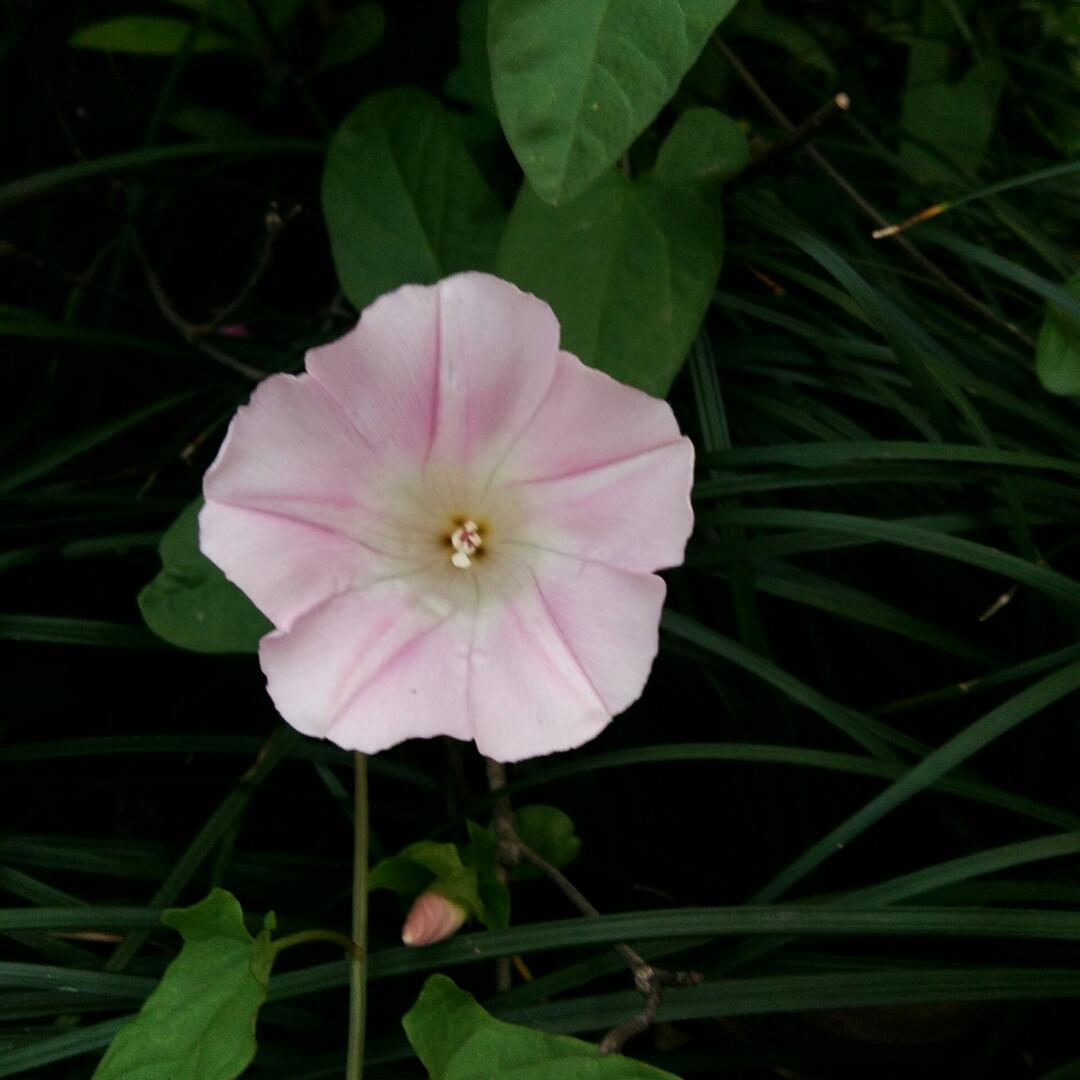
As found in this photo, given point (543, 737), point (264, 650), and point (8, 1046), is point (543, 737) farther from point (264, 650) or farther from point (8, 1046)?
point (8, 1046)

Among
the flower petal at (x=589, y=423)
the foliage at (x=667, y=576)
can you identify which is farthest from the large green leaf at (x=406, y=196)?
the flower petal at (x=589, y=423)

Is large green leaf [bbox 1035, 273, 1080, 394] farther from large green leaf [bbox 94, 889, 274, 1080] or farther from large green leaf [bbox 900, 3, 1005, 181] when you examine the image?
large green leaf [bbox 94, 889, 274, 1080]

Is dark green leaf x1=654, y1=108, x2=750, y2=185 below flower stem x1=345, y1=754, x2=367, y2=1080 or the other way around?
the other way around

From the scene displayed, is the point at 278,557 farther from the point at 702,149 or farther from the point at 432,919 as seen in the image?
the point at 702,149

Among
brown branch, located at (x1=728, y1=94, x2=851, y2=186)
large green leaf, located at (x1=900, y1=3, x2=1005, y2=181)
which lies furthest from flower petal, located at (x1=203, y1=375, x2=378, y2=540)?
large green leaf, located at (x1=900, y1=3, x2=1005, y2=181)

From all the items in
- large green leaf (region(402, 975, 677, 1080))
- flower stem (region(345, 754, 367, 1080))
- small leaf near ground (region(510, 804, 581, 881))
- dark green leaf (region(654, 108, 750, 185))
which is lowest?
small leaf near ground (region(510, 804, 581, 881))

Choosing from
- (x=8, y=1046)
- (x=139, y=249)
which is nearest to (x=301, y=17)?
(x=139, y=249)
